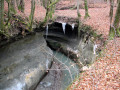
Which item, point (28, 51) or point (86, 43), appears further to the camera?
point (86, 43)

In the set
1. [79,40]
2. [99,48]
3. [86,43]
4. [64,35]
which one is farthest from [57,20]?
[99,48]

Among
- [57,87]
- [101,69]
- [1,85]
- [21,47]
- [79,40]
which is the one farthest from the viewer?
[79,40]

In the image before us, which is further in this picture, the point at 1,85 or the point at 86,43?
the point at 86,43

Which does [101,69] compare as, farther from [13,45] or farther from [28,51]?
[13,45]

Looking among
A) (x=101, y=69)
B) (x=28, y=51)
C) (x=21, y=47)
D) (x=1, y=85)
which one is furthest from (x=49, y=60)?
(x=101, y=69)

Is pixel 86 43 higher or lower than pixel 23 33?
lower

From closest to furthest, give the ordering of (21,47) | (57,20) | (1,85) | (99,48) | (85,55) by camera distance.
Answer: (1,85)
(99,48)
(21,47)
(85,55)
(57,20)

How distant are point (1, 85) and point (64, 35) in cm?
851

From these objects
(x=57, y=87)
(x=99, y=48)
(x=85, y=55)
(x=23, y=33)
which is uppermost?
(x=23, y=33)

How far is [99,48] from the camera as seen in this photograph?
7629 millimetres

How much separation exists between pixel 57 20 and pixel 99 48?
6.58 m

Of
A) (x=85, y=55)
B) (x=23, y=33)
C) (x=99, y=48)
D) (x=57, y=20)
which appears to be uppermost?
(x=57, y=20)

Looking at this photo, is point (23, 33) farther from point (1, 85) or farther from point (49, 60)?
point (1, 85)

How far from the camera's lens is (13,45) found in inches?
304
